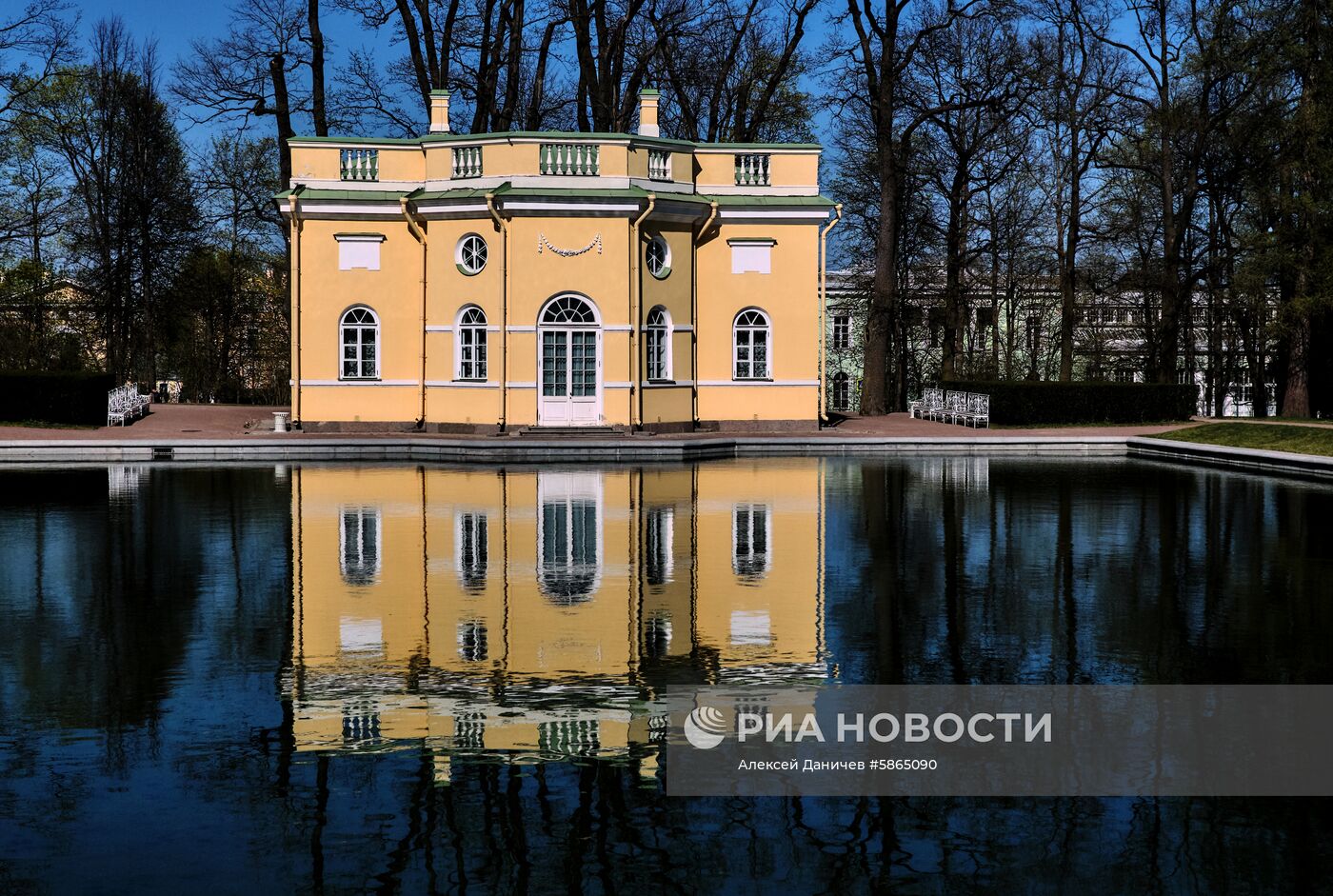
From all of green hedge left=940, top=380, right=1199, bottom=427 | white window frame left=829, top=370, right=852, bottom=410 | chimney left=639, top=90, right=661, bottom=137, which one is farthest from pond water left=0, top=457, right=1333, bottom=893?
white window frame left=829, top=370, right=852, bottom=410

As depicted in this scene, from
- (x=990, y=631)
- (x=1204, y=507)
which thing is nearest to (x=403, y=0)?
(x=1204, y=507)

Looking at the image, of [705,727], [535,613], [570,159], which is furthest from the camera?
[570,159]

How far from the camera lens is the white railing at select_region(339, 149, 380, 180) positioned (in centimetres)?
3316

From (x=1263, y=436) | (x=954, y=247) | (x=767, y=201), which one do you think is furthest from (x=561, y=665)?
(x=954, y=247)

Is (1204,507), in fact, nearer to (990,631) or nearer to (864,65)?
(990,631)

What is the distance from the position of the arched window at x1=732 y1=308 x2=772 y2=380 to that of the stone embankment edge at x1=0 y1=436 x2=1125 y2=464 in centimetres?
334

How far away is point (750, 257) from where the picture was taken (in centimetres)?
3391

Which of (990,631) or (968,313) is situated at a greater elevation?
(968,313)

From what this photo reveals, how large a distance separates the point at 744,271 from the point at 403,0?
14.4 m

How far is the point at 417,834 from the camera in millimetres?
6188

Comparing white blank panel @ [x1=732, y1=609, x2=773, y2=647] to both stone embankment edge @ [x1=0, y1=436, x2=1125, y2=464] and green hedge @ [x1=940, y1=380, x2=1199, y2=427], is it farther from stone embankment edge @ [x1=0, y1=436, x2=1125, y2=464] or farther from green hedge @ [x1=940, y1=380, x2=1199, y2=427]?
green hedge @ [x1=940, y1=380, x2=1199, y2=427]

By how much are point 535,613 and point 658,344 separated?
70.7 ft

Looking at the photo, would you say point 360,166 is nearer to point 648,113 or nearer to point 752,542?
point 648,113

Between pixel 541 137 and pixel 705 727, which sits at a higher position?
pixel 541 137
